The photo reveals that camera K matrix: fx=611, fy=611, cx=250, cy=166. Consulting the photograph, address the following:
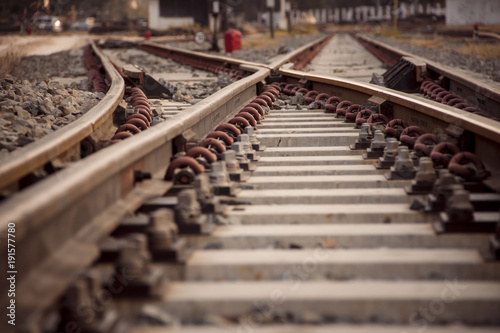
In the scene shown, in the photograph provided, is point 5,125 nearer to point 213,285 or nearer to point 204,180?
point 204,180

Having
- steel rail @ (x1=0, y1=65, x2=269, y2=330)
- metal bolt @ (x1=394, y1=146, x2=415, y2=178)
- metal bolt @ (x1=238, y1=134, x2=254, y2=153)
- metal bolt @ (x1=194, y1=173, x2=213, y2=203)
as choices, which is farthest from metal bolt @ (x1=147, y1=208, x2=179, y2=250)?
metal bolt @ (x1=238, y1=134, x2=254, y2=153)

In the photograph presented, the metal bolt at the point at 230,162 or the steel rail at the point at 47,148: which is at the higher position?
the steel rail at the point at 47,148

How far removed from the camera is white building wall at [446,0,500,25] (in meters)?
52.4

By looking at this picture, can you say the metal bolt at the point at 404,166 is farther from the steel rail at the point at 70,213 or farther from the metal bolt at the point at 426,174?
the steel rail at the point at 70,213

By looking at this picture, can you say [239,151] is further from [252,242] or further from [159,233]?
[159,233]

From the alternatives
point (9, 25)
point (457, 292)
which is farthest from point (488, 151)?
point (9, 25)

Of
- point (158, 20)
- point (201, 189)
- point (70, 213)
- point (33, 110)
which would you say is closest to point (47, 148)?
point (201, 189)

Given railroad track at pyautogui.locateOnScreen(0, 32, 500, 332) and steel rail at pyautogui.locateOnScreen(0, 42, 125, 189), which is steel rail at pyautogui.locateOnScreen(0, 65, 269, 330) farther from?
steel rail at pyautogui.locateOnScreen(0, 42, 125, 189)

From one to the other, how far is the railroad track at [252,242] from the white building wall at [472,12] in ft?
174

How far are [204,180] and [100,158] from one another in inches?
24.3

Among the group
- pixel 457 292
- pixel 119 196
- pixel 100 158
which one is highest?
pixel 100 158

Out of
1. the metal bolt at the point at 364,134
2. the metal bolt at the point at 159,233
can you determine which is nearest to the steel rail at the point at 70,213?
the metal bolt at the point at 159,233

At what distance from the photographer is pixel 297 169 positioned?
425 cm

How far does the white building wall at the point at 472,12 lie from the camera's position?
52.4 m
